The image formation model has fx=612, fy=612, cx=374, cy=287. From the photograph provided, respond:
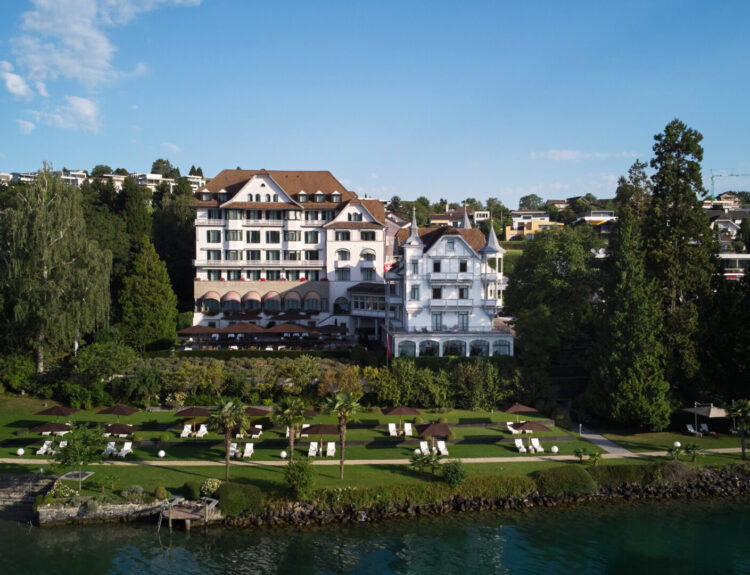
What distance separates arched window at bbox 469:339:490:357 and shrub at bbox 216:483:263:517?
29034mm

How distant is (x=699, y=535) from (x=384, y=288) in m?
40.6

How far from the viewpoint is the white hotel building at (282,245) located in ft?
244

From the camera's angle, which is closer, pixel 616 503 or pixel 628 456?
pixel 616 503

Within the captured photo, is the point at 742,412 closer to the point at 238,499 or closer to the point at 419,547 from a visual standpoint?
the point at 419,547

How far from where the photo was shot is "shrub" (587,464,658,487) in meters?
40.1

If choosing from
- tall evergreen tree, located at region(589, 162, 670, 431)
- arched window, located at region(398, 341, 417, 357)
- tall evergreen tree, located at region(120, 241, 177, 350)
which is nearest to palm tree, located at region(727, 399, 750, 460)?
tall evergreen tree, located at region(589, 162, 670, 431)

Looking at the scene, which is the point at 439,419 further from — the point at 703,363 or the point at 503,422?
the point at 703,363

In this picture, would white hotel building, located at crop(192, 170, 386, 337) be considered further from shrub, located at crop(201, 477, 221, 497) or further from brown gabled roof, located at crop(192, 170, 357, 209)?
shrub, located at crop(201, 477, 221, 497)

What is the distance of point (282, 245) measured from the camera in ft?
249

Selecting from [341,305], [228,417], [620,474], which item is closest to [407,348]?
[341,305]

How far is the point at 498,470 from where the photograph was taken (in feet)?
131

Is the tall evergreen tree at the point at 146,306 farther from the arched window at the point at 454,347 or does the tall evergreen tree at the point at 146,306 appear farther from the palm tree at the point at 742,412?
the palm tree at the point at 742,412

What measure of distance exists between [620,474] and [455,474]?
1170 cm

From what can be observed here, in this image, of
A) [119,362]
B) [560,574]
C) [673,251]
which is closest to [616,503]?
[560,574]
